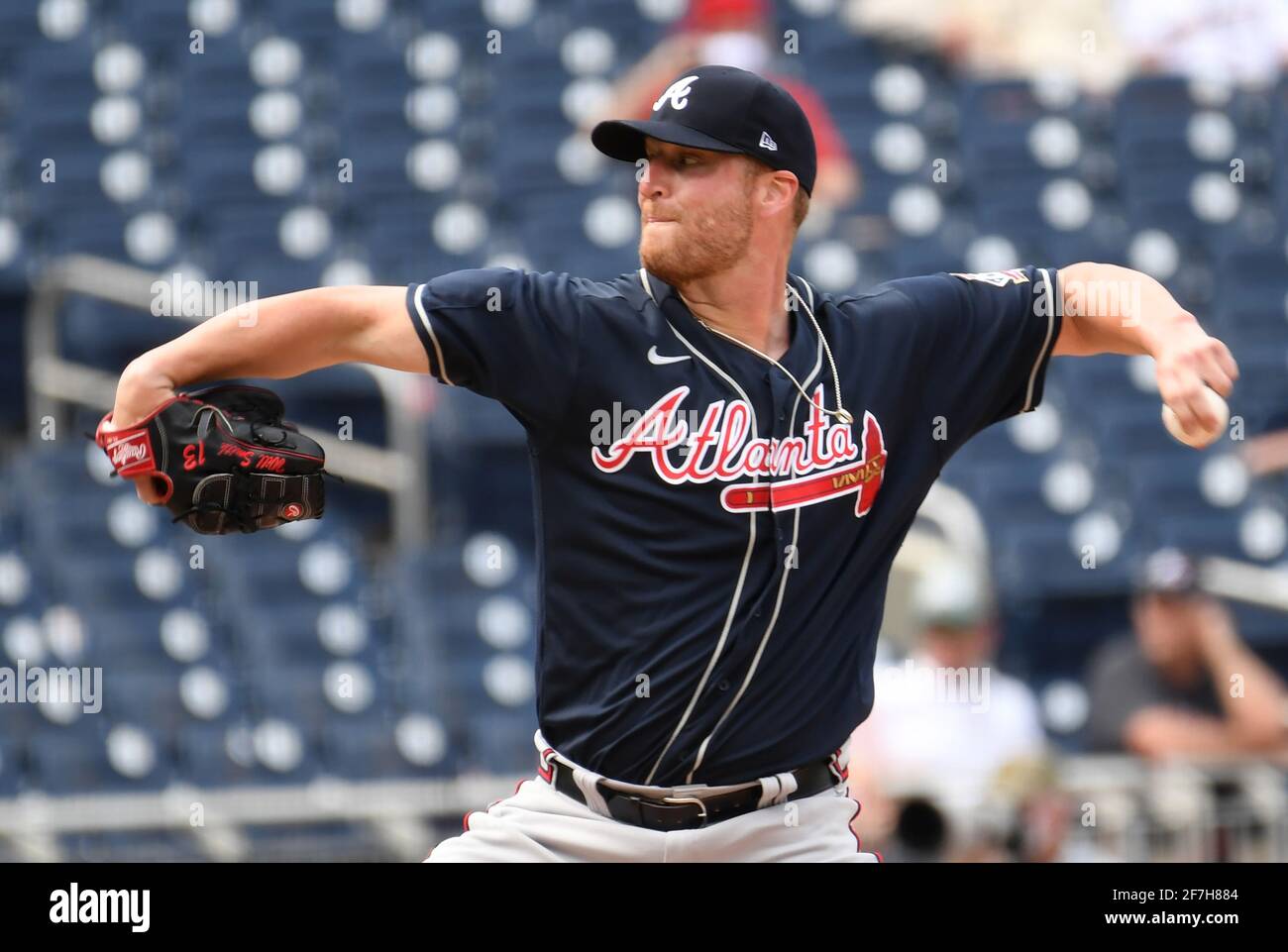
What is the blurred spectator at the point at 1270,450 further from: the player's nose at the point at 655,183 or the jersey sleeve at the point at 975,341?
the player's nose at the point at 655,183

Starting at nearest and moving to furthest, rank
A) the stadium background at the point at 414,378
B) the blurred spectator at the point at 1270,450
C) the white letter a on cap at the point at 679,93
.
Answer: the white letter a on cap at the point at 679,93
the stadium background at the point at 414,378
the blurred spectator at the point at 1270,450

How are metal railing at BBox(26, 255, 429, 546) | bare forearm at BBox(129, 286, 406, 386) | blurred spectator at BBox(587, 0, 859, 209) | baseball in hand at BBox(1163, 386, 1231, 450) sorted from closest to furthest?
baseball in hand at BBox(1163, 386, 1231, 450) < bare forearm at BBox(129, 286, 406, 386) < metal railing at BBox(26, 255, 429, 546) < blurred spectator at BBox(587, 0, 859, 209)

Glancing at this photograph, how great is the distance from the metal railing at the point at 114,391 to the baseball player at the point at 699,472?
3277 millimetres

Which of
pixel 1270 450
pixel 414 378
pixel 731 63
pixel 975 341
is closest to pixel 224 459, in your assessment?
pixel 975 341

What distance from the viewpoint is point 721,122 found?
8.75 ft

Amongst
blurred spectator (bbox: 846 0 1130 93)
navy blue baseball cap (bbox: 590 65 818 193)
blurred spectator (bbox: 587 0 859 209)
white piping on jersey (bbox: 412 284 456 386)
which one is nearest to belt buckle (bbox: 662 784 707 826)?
white piping on jersey (bbox: 412 284 456 386)

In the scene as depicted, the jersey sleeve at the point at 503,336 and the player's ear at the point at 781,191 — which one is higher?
the player's ear at the point at 781,191

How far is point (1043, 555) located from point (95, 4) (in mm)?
4563

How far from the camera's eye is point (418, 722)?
5562 millimetres

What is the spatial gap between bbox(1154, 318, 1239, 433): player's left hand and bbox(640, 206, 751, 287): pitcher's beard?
63 centimetres

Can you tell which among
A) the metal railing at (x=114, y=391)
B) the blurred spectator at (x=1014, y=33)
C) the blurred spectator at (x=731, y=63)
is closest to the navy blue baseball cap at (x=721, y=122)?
the metal railing at (x=114, y=391)

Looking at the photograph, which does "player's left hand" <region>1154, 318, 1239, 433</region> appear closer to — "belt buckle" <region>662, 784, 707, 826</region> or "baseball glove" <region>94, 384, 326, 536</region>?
"belt buckle" <region>662, 784, 707, 826</region>

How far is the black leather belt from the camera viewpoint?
2666 millimetres

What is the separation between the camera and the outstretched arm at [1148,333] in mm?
2398
